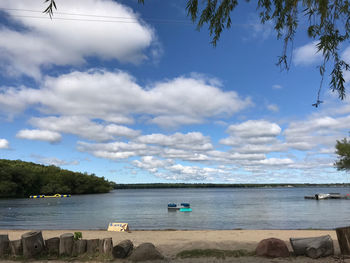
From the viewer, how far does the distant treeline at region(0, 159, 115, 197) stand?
106887mm

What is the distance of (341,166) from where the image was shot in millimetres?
66125

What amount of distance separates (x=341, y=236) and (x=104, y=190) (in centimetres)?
18396

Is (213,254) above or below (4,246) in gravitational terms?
below

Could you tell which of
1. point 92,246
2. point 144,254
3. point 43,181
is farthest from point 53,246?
point 43,181

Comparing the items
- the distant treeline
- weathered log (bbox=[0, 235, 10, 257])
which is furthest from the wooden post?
the distant treeline

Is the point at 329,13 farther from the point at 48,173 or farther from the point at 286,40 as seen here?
the point at 48,173

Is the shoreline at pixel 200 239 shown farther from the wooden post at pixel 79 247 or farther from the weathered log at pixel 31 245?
the weathered log at pixel 31 245

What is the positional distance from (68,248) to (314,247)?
291 inches

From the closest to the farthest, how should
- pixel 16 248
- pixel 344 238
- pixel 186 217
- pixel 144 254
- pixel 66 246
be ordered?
pixel 344 238 < pixel 144 254 < pixel 16 248 < pixel 66 246 < pixel 186 217

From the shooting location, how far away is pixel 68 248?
884 centimetres

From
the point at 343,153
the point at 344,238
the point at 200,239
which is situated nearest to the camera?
the point at 344,238

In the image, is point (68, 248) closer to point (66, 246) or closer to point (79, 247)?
point (66, 246)

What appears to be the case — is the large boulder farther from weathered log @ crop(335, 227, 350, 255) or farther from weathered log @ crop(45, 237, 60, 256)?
weathered log @ crop(45, 237, 60, 256)

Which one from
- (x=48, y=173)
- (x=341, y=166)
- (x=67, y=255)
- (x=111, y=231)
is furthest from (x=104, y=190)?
(x=67, y=255)
